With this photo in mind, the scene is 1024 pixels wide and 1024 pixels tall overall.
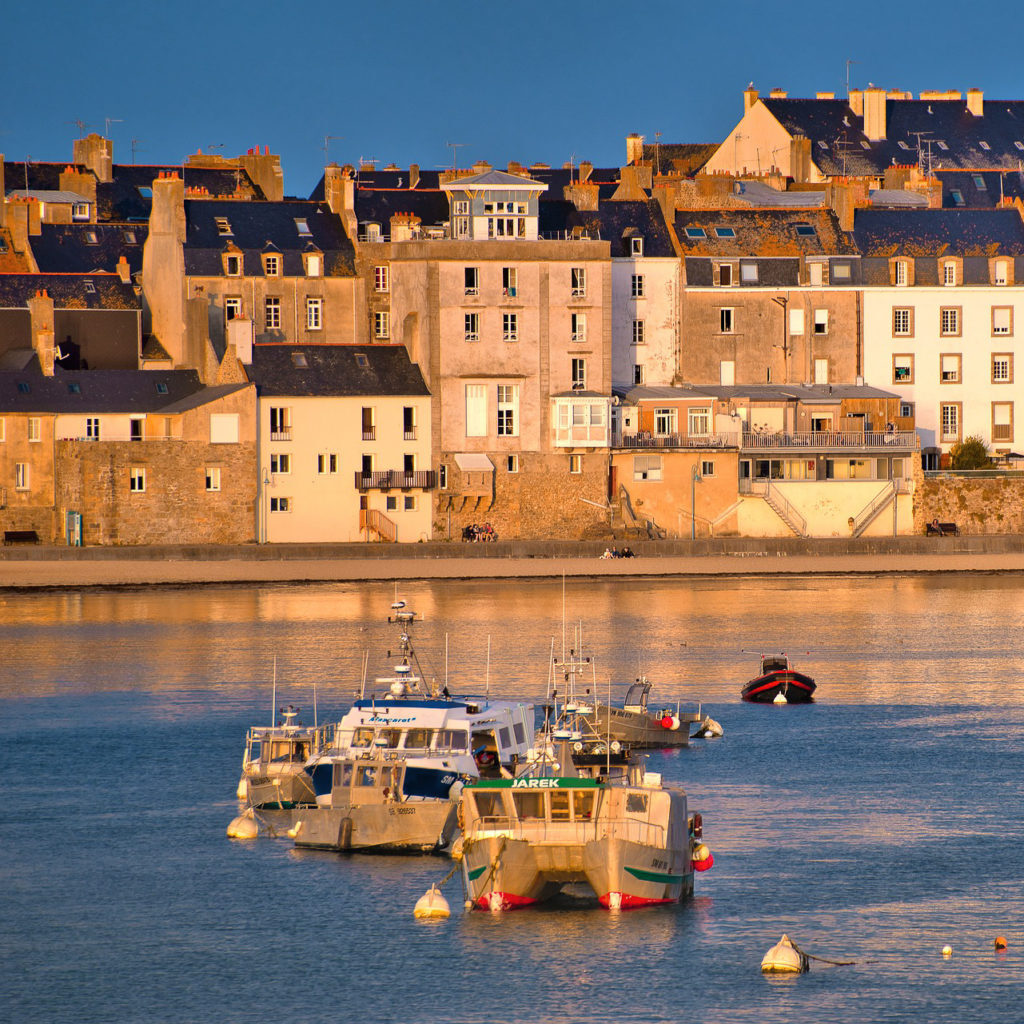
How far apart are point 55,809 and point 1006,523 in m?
56.4

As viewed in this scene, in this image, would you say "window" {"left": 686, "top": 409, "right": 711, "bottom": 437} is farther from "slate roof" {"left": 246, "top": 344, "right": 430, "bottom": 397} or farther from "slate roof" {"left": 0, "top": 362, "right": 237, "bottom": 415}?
"slate roof" {"left": 0, "top": 362, "right": 237, "bottom": 415}

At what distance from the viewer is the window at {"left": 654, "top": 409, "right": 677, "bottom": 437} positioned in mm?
88312

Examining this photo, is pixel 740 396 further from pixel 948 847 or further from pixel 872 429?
pixel 948 847

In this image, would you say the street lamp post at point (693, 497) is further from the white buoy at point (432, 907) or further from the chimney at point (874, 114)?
the white buoy at point (432, 907)

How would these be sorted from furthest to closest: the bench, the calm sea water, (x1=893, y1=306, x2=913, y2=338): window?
(x1=893, y1=306, x2=913, y2=338): window, the bench, the calm sea water

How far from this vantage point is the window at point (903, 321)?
303 ft

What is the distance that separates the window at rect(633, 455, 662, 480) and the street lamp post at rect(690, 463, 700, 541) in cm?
130

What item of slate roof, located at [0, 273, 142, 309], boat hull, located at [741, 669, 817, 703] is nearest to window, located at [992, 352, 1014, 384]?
slate roof, located at [0, 273, 142, 309]

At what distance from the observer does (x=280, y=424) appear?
273 feet

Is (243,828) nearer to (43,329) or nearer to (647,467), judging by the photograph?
(43,329)

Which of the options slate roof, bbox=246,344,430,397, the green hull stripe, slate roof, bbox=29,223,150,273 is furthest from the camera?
slate roof, bbox=29,223,150,273

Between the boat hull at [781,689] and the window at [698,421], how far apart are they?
1409 inches

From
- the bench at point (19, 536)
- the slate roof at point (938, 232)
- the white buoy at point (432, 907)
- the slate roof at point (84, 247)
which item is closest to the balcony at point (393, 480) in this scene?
the bench at point (19, 536)

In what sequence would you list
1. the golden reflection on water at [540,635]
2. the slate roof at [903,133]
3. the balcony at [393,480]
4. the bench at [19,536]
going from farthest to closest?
the slate roof at [903,133], the balcony at [393,480], the bench at [19,536], the golden reflection on water at [540,635]
